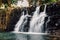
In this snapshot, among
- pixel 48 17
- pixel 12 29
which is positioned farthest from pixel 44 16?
pixel 12 29

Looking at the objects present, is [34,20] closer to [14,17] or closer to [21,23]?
[21,23]

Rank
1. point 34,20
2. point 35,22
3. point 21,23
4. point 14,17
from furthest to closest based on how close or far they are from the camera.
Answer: point 14,17 → point 21,23 → point 34,20 → point 35,22

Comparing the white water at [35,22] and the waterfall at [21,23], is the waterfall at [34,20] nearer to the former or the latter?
the white water at [35,22]

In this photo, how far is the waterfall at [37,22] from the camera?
2683 centimetres

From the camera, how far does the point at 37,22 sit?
27.8m

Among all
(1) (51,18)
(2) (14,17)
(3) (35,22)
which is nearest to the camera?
(1) (51,18)

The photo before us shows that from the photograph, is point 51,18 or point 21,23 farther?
point 21,23

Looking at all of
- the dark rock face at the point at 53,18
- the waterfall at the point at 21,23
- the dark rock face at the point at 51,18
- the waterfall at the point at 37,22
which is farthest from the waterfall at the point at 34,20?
the dark rock face at the point at 53,18

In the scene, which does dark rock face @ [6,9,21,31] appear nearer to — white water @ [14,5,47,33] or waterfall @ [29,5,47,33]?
white water @ [14,5,47,33]

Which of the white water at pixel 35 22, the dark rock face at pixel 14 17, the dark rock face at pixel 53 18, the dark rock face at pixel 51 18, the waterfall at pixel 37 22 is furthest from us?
the dark rock face at pixel 14 17

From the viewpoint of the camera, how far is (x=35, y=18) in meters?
28.8

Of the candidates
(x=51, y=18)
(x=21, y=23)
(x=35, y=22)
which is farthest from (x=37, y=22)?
(x=21, y=23)

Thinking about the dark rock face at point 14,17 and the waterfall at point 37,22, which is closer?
the waterfall at point 37,22

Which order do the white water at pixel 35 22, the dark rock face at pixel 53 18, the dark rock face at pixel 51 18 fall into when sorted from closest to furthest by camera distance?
1. the dark rock face at pixel 53 18
2. the dark rock face at pixel 51 18
3. the white water at pixel 35 22
